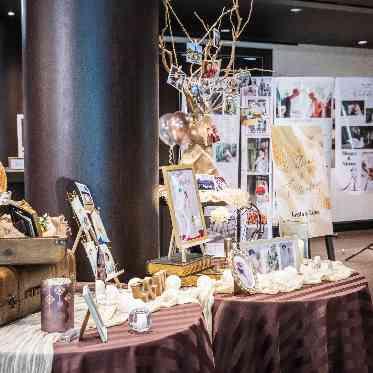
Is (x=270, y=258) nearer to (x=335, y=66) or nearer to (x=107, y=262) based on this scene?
(x=107, y=262)

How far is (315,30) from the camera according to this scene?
8914 millimetres

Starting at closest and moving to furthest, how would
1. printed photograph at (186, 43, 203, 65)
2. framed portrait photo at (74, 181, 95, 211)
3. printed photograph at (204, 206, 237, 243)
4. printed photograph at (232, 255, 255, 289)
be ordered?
printed photograph at (232, 255, 255, 289) → framed portrait photo at (74, 181, 95, 211) → printed photograph at (186, 43, 203, 65) → printed photograph at (204, 206, 237, 243)

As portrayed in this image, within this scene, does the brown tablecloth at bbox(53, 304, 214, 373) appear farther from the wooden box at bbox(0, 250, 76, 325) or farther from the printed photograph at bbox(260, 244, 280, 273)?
the printed photograph at bbox(260, 244, 280, 273)

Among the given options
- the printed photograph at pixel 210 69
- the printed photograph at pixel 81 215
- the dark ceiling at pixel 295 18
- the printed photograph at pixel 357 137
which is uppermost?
the dark ceiling at pixel 295 18

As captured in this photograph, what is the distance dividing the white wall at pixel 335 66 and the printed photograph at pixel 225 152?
305cm

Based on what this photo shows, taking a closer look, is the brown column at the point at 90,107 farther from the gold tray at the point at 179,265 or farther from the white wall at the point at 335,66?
the white wall at the point at 335,66

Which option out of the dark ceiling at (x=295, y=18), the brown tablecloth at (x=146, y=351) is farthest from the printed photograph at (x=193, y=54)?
the dark ceiling at (x=295, y=18)

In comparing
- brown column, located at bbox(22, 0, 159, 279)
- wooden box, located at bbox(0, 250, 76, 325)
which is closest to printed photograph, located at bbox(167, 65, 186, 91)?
brown column, located at bbox(22, 0, 159, 279)

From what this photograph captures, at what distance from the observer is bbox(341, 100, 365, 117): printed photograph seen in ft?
32.6

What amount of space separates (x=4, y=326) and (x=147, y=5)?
5.36 ft

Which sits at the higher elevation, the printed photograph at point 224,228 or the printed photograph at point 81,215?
the printed photograph at point 81,215

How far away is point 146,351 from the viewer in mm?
1674

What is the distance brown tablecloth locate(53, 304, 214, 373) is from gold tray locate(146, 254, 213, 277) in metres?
0.59

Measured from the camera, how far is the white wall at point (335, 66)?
9.91m
